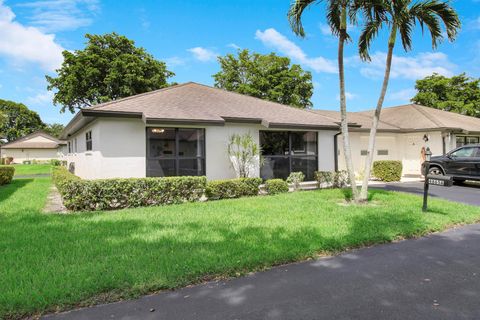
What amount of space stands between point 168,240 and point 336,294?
288 centimetres

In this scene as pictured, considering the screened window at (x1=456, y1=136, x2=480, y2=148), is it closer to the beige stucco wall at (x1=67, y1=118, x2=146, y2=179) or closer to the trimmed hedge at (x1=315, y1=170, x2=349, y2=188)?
the trimmed hedge at (x1=315, y1=170, x2=349, y2=188)

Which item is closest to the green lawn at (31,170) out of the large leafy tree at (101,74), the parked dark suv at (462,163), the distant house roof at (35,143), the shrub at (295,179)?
the large leafy tree at (101,74)

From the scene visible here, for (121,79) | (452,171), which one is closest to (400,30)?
(452,171)

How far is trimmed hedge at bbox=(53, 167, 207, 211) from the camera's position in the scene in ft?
25.6

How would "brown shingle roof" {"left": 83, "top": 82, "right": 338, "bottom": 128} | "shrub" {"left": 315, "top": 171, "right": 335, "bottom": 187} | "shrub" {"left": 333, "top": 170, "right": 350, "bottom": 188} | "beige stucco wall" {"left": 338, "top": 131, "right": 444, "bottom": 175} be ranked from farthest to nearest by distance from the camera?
"beige stucco wall" {"left": 338, "top": 131, "right": 444, "bottom": 175} → "shrub" {"left": 333, "top": 170, "right": 350, "bottom": 188} → "shrub" {"left": 315, "top": 171, "right": 335, "bottom": 187} → "brown shingle roof" {"left": 83, "top": 82, "right": 338, "bottom": 128}

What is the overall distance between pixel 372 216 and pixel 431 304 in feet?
13.3

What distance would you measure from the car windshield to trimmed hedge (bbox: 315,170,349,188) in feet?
17.3

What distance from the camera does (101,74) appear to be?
30.6m

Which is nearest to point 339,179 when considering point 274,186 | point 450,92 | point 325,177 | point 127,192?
point 325,177

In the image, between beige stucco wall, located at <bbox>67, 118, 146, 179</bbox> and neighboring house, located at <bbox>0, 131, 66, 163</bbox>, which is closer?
beige stucco wall, located at <bbox>67, 118, 146, 179</bbox>

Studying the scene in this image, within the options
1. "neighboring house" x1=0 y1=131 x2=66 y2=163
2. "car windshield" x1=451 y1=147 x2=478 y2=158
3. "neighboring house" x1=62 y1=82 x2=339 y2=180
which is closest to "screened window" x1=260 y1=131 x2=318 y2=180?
"neighboring house" x1=62 y1=82 x2=339 y2=180

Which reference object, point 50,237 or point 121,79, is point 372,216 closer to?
point 50,237

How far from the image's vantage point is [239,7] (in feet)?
43.5

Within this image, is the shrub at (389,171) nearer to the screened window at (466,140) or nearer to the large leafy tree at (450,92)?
the screened window at (466,140)
